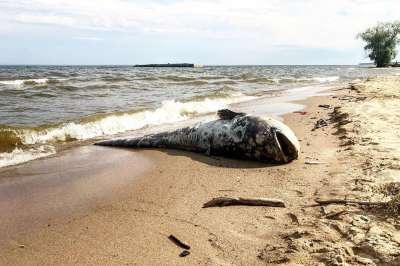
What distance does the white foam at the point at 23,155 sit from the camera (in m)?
6.21

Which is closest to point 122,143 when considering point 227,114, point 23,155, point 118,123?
point 23,155

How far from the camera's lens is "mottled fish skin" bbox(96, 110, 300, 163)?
5828 millimetres

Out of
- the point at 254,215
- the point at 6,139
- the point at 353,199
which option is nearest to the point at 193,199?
the point at 254,215

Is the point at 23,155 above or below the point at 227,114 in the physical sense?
below

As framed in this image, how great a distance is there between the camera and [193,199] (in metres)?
4.34

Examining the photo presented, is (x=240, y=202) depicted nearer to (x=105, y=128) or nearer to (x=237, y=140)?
(x=237, y=140)

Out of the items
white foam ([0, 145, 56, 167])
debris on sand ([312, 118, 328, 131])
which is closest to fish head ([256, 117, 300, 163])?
debris on sand ([312, 118, 328, 131])

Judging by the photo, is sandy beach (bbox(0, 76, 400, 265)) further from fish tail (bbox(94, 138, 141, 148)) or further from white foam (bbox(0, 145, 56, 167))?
fish tail (bbox(94, 138, 141, 148))

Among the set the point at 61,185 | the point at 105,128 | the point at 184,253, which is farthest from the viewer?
the point at 105,128

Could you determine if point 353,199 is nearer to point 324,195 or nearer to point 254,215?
point 324,195

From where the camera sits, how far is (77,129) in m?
8.69

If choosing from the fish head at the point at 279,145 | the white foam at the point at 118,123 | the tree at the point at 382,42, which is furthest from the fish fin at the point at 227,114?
the tree at the point at 382,42

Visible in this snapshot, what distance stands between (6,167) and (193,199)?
3.19 metres

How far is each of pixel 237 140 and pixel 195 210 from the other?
7.64 ft
